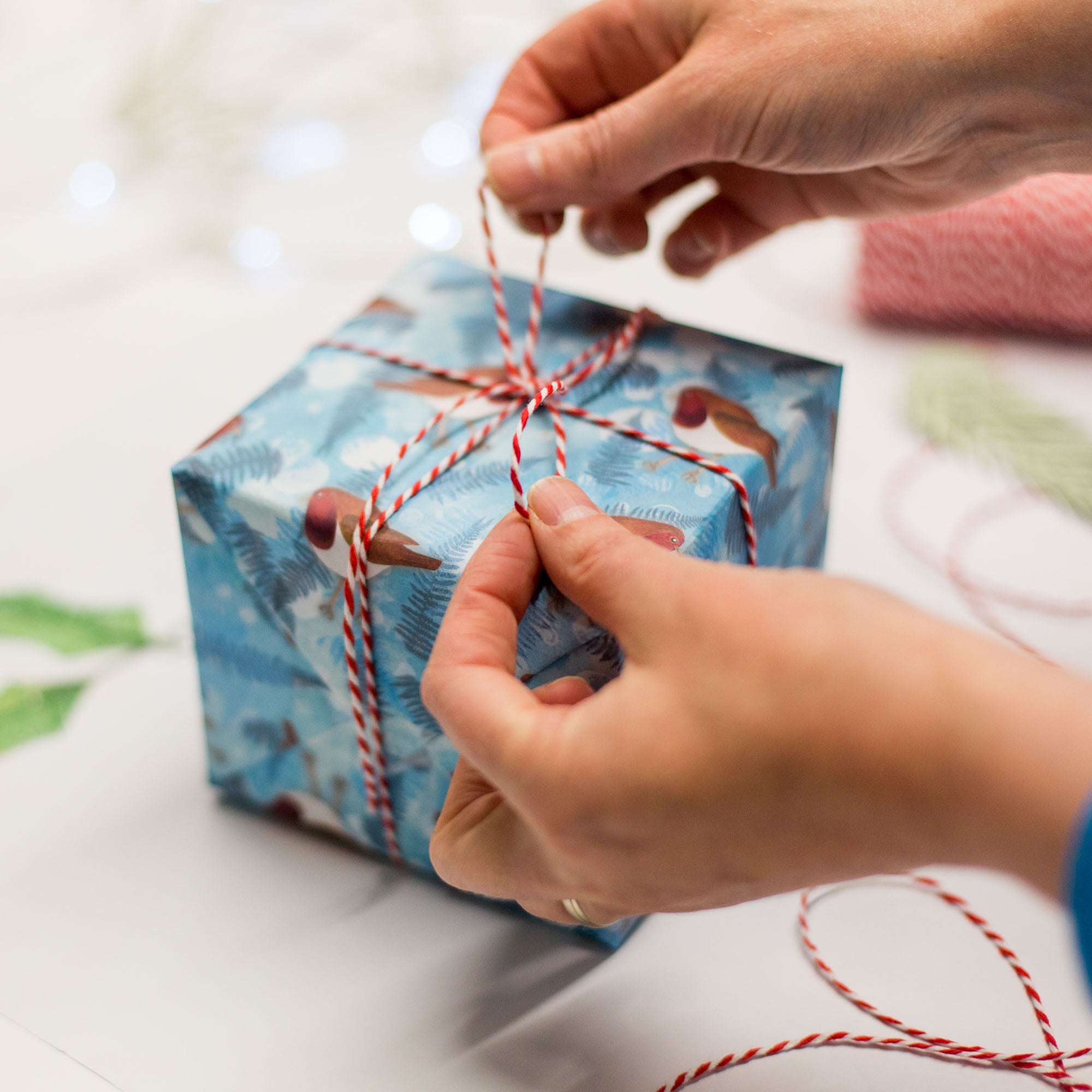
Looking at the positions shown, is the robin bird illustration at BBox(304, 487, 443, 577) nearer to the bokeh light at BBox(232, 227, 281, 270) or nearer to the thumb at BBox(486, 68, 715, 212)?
the thumb at BBox(486, 68, 715, 212)

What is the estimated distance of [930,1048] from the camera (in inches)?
25.0

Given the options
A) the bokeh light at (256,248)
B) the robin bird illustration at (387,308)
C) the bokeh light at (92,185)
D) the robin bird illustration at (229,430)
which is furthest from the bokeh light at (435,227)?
the robin bird illustration at (229,430)

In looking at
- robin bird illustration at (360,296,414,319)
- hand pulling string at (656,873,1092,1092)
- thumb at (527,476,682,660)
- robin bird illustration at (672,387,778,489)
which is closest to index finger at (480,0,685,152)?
robin bird illustration at (360,296,414,319)

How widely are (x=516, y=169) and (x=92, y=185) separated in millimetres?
670

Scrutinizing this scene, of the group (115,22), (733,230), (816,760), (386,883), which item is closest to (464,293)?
(733,230)

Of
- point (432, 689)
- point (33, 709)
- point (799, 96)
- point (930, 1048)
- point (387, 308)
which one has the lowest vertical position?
point (930, 1048)

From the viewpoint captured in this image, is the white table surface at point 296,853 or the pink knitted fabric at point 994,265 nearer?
the white table surface at point 296,853

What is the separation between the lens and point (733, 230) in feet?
3.04

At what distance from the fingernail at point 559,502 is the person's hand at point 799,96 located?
26 centimetres

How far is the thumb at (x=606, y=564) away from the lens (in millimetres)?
505

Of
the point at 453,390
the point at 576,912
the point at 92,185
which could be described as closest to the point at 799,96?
the point at 453,390

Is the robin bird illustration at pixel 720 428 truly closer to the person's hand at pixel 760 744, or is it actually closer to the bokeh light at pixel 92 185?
the person's hand at pixel 760 744

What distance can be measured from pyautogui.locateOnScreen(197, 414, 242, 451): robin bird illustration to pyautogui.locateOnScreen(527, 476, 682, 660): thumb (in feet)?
0.63

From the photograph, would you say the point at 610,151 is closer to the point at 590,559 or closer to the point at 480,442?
the point at 480,442
